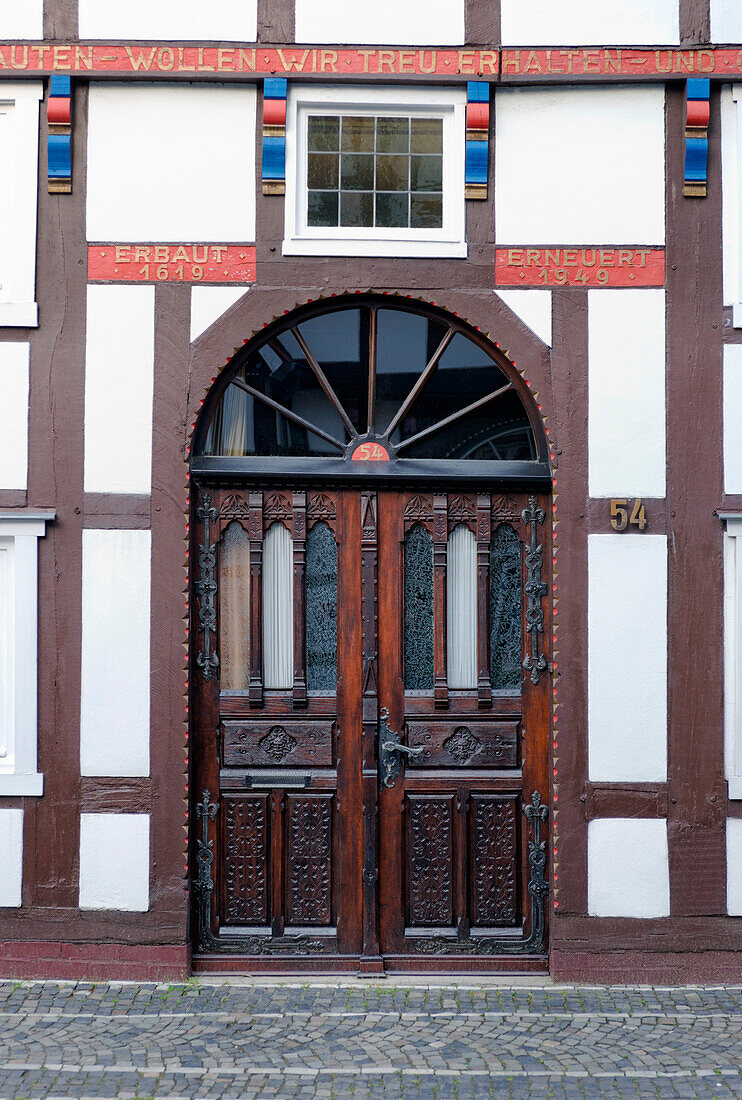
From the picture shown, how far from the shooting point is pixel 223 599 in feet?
20.1

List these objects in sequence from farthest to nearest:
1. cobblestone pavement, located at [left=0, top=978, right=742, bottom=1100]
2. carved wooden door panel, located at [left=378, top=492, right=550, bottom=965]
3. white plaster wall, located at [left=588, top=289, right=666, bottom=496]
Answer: carved wooden door panel, located at [left=378, top=492, right=550, bottom=965] < white plaster wall, located at [left=588, top=289, right=666, bottom=496] < cobblestone pavement, located at [left=0, top=978, right=742, bottom=1100]

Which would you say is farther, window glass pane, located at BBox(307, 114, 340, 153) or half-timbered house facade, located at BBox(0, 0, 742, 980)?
window glass pane, located at BBox(307, 114, 340, 153)

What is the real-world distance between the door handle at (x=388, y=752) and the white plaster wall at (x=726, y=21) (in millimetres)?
4255

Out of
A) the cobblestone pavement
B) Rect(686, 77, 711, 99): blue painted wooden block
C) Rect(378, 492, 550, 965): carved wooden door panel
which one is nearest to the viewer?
the cobblestone pavement

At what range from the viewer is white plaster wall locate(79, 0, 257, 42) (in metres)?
5.94

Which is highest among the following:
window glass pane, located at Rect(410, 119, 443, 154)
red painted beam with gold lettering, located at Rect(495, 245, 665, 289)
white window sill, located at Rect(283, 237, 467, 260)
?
window glass pane, located at Rect(410, 119, 443, 154)

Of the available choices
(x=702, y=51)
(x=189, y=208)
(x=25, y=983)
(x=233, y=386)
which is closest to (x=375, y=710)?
(x=233, y=386)

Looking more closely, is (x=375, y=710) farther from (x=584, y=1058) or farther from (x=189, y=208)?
(x=189, y=208)

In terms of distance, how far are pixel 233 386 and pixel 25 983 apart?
11.6 feet

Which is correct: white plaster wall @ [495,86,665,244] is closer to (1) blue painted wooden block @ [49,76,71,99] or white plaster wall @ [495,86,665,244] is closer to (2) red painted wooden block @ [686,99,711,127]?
(2) red painted wooden block @ [686,99,711,127]

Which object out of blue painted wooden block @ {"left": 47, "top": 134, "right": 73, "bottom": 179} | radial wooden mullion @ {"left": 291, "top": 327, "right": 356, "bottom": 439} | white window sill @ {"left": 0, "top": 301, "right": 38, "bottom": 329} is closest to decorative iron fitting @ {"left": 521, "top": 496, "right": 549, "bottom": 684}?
radial wooden mullion @ {"left": 291, "top": 327, "right": 356, "bottom": 439}

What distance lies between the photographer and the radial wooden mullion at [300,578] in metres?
6.11

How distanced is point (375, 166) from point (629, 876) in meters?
4.30

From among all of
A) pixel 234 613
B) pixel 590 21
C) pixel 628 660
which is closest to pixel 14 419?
pixel 234 613
